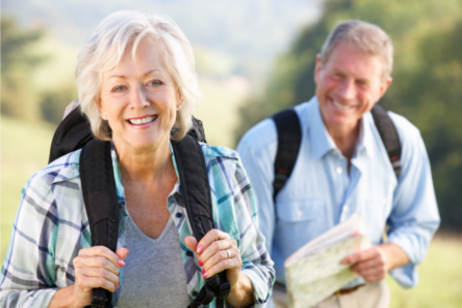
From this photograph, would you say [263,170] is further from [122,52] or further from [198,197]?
[122,52]

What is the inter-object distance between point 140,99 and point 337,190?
4.69 ft

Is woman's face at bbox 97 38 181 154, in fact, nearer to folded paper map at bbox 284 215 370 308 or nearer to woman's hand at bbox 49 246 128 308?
woman's hand at bbox 49 246 128 308

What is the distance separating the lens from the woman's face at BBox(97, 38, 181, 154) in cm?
171

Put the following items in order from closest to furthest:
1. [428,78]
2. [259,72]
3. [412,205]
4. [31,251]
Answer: [31,251]
[412,205]
[428,78]
[259,72]

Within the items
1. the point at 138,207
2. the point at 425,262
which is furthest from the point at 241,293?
the point at 425,262

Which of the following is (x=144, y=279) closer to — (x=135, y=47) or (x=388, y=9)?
(x=135, y=47)

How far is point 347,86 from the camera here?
2.78m

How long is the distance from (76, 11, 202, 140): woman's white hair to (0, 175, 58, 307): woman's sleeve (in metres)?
0.34

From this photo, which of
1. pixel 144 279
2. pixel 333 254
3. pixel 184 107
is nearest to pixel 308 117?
pixel 333 254

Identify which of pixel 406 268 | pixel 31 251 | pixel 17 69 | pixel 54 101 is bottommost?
pixel 406 268

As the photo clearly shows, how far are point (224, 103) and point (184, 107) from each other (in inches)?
855

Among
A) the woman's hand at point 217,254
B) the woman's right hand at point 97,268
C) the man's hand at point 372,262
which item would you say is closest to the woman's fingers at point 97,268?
the woman's right hand at point 97,268

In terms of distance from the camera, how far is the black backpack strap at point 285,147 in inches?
104

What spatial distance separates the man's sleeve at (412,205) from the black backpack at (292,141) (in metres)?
0.05
